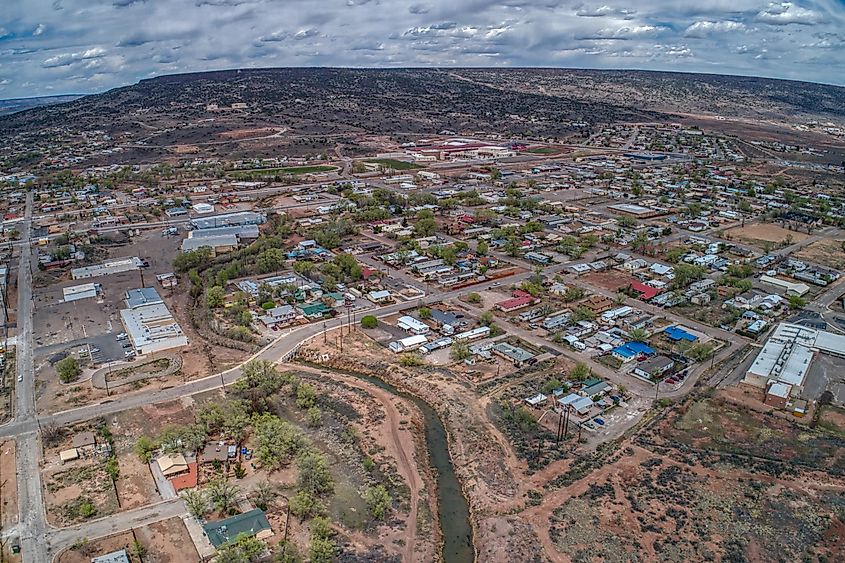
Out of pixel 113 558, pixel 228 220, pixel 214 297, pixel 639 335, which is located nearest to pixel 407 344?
pixel 639 335

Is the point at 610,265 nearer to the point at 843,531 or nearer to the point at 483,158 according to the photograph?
the point at 843,531

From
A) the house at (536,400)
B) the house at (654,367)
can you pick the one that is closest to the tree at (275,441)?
the house at (536,400)

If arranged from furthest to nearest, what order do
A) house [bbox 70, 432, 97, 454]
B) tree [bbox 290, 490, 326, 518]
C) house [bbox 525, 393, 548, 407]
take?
A: house [bbox 525, 393, 548, 407] → house [bbox 70, 432, 97, 454] → tree [bbox 290, 490, 326, 518]

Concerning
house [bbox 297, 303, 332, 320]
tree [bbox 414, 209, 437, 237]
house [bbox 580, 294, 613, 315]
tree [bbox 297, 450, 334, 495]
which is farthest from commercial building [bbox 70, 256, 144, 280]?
house [bbox 580, 294, 613, 315]

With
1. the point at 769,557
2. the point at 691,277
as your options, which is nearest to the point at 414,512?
the point at 769,557

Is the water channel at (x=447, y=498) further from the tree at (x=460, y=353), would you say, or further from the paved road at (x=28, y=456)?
the paved road at (x=28, y=456)

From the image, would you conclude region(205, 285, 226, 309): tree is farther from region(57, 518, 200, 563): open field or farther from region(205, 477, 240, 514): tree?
region(57, 518, 200, 563): open field
